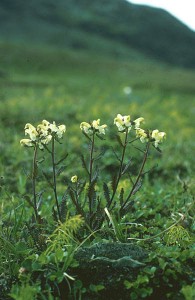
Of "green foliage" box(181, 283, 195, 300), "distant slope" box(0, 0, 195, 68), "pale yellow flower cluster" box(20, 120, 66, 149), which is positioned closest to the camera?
"green foliage" box(181, 283, 195, 300)

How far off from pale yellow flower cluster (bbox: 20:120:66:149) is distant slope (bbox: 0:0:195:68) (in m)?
45.7

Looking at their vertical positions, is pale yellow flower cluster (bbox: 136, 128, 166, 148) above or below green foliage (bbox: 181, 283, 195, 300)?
above

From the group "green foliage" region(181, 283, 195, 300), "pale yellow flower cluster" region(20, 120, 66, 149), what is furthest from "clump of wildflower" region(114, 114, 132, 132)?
"green foliage" region(181, 283, 195, 300)

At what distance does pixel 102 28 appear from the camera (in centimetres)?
6800

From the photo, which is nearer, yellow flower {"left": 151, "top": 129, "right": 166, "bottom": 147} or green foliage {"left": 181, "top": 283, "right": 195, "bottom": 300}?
green foliage {"left": 181, "top": 283, "right": 195, "bottom": 300}

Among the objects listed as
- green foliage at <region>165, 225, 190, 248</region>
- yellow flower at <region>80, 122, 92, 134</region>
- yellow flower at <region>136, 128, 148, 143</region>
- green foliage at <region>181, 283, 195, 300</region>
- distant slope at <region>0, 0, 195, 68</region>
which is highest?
yellow flower at <region>136, 128, 148, 143</region>

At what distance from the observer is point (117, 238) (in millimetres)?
3107

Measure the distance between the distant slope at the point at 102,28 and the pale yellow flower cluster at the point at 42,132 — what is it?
45709 mm

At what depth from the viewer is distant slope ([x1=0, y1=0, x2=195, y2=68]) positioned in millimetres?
55156

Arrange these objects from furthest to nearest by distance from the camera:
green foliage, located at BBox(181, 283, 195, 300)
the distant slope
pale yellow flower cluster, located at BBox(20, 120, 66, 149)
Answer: the distant slope
pale yellow flower cluster, located at BBox(20, 120, 66, 149)
green foliage, located at BBox(181, 283, 195, 300)

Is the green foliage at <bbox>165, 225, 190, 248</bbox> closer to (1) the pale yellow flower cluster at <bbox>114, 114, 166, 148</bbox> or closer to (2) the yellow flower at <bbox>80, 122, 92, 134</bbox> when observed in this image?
(1) the pale yellow flower cluster at <bbox>114, 114, 166, 148</bbox>

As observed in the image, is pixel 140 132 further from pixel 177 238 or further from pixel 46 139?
pixel 177 238

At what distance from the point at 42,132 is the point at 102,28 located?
6657cm

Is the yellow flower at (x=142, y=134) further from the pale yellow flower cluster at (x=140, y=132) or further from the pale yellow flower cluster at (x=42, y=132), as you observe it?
the pale yellow flower cluster at (x=42, y=132)
